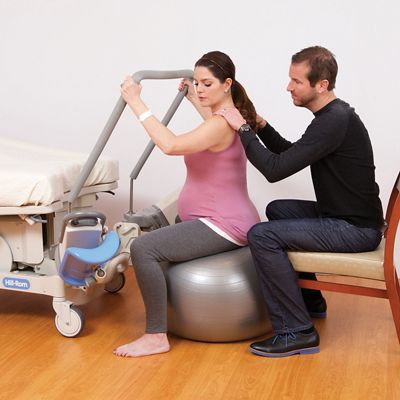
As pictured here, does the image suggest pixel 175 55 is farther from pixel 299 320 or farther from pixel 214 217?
pixel 299 320

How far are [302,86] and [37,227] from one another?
111cm

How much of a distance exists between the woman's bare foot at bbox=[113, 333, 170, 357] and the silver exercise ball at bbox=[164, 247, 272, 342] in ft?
0.35

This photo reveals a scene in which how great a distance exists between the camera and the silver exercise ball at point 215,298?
2.90 m

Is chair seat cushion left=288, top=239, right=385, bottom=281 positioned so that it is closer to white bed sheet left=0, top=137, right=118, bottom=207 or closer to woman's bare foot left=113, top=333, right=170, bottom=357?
woman's bare foot left=113, top=333, right=170, bottom=357

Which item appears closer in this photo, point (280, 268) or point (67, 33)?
point (280, 268)

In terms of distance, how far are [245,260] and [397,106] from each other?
1.28m

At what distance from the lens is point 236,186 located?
3.01 m

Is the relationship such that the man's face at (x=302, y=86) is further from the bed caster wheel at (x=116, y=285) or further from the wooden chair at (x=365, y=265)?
the bed caster wheel at (x=116, y=285)

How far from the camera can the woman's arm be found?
9.11ft

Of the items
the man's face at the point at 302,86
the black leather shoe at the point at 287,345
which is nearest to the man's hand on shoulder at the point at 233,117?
the man's face at the point at 302,86

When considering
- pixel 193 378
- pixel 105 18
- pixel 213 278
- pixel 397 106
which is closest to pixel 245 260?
pixel 213 278

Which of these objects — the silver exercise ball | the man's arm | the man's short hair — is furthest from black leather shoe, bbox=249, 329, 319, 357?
the man's short hair

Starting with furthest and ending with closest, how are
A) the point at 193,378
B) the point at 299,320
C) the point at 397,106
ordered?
1. the point at 397,106
2. the point at 299,320
3. the point at 193,378

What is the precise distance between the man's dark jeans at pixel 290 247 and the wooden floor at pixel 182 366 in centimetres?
16
